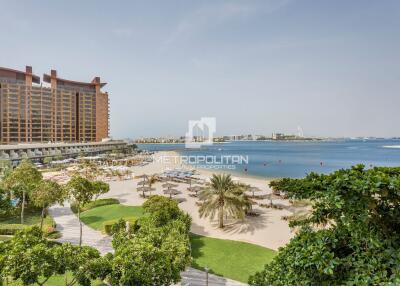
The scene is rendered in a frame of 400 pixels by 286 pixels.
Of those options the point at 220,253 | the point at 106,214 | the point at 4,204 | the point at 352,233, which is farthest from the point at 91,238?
the point at 352,233

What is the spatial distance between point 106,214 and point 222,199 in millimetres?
10893

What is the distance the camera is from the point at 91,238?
17.6 meters

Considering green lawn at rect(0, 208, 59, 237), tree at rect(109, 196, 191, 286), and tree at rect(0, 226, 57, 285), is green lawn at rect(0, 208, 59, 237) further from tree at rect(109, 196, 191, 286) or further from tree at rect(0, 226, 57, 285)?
tree at rect(109, 196, 191, 286)

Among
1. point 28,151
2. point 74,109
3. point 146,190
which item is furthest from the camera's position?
point 74,109

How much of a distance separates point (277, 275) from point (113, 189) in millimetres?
34058

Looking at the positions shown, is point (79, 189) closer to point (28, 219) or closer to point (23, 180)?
point (23, 180)

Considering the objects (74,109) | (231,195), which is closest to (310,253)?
(231,195)

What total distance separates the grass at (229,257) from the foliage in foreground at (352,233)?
935 cm

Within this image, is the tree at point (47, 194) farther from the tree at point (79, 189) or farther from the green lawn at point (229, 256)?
the green lawn at point (229, 256)

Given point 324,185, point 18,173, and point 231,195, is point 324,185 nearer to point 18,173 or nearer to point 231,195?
point 231,195

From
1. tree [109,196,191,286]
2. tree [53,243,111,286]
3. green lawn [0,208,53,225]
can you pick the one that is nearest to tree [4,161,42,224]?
green lawn [0,208,53,225]

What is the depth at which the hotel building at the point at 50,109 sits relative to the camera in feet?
258

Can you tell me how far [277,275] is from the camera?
4.96 meters

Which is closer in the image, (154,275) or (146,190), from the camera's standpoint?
(154,275)
